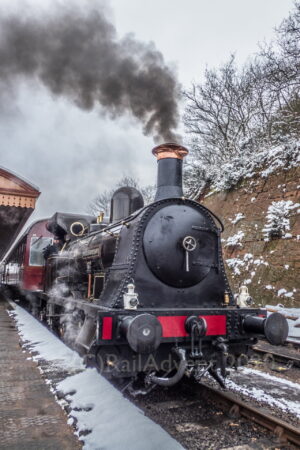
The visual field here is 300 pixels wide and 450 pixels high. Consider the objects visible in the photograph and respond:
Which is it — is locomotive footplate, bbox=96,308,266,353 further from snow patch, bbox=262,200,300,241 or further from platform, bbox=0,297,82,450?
snow patch, bbox=262,200,300,241

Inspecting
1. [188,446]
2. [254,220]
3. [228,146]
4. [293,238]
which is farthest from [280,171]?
[188,446]

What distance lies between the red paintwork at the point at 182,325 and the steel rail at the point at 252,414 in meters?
0.62

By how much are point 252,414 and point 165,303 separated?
1.40 m

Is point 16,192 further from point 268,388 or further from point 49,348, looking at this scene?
point 268,388

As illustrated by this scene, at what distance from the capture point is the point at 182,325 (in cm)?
378

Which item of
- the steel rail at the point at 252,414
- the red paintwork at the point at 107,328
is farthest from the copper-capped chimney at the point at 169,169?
the steel rail at the point at 252,414

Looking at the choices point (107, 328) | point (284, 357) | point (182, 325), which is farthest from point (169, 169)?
point (284, 357)

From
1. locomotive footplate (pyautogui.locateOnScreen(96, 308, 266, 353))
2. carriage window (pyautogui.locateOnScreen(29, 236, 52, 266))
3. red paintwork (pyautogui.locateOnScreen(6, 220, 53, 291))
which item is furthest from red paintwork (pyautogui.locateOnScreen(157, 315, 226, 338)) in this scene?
carriage window (pyautogui.locateOnScreen(29, 236, 52, 266))

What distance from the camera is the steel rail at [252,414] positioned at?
2.90 meters

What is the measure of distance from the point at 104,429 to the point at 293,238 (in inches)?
291

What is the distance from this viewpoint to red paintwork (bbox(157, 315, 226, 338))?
3676mm

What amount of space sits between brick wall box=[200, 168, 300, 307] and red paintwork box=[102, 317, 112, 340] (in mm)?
6065

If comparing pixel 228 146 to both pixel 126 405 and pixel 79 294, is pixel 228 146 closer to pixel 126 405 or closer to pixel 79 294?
pixel 79 294

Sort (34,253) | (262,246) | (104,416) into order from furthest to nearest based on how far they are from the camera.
→ (34,253)
(262,246)
(104,416)
